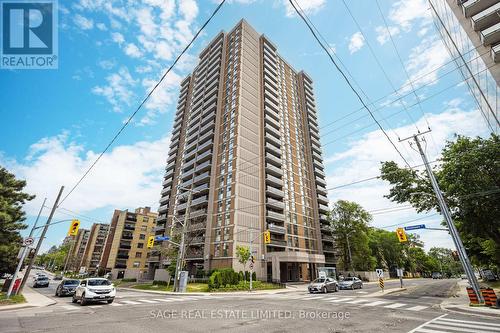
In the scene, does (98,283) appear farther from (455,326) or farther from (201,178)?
(201,178)

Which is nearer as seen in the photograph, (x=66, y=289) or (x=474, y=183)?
(x=474, y=183)

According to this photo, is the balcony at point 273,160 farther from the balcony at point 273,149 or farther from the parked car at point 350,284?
the parked car at point 350,284

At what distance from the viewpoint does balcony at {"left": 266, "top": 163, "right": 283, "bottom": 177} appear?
48844 millimetres

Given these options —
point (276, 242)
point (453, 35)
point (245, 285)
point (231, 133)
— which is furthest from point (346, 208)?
point (453, 35)

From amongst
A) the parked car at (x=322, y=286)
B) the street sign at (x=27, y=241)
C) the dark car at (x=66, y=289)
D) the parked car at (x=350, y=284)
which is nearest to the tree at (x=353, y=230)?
the parked car at (x=350, y=284)

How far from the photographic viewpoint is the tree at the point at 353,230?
53500mm

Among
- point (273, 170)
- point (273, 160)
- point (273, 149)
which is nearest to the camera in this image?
point (273, 170)

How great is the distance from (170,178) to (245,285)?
42.0 meters

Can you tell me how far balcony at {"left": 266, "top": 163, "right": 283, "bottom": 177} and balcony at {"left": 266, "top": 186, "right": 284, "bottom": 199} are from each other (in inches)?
147

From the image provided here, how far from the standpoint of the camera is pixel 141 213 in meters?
82.3

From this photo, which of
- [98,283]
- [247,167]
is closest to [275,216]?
[247,167]

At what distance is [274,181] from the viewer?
48375 mm

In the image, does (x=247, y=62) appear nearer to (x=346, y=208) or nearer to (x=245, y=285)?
(x=346, y=208)

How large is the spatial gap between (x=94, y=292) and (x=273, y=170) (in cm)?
3832
